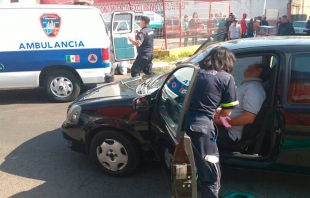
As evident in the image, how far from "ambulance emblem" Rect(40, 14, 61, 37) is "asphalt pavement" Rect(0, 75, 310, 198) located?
2586 millimetres

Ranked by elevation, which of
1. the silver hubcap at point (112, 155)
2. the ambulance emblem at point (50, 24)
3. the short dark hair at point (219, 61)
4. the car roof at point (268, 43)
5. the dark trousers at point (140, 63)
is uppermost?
the ambulance emblem at point (50, 24)

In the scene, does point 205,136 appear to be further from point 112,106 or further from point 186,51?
point 186,51

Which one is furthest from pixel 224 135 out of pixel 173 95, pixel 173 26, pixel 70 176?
pixel 173 26

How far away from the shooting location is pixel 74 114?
429cm

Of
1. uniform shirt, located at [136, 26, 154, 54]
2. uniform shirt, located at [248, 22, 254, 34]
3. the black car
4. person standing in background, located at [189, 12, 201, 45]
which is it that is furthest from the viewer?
uniform shirt, located at [248, 22, 254, 34]

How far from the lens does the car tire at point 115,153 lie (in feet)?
13.2

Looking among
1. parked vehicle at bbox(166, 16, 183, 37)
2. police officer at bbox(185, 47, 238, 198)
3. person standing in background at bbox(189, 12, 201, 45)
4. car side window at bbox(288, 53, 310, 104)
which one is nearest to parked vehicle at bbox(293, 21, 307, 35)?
person standing in background at bbox(189, 12, 201, 45)

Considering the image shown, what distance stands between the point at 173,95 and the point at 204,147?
0.68 meters

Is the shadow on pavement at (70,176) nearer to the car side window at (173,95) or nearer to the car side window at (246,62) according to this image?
the car side window at (173,95)

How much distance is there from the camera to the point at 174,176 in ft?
8.85

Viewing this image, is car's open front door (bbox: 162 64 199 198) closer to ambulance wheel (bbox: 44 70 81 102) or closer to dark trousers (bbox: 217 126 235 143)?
dark trousers (bbox: 217 126 235 143)

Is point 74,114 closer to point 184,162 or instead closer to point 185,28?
point 184,162

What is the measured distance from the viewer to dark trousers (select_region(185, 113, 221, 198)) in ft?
9.66

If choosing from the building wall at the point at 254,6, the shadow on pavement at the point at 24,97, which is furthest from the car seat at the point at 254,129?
the building wall at the point at 254,6
